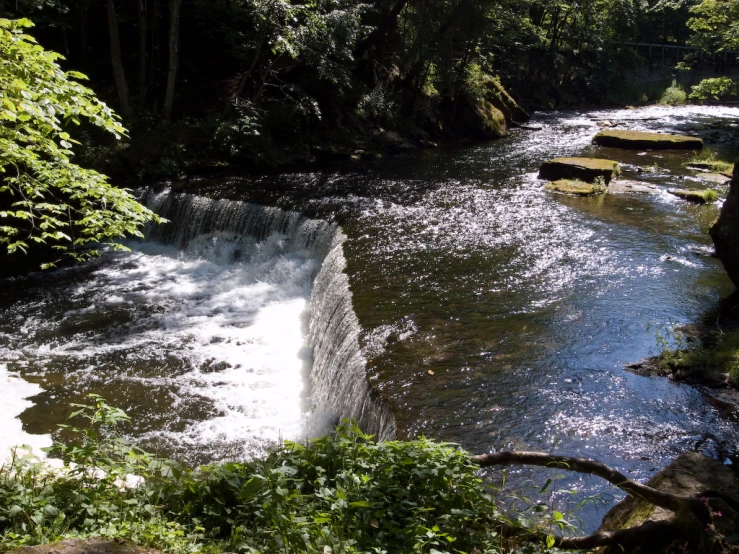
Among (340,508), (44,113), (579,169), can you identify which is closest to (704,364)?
(340,508)

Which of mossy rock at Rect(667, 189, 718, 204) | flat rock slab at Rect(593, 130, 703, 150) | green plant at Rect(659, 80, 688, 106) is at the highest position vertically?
green plant at Rect(659, 80, 688, 106)

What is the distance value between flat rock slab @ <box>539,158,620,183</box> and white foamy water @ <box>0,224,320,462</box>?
23.9 feet

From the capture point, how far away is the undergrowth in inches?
121

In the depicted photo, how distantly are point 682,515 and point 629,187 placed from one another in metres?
13.0

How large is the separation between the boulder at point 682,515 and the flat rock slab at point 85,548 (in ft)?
8.10

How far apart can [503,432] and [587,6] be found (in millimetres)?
34475

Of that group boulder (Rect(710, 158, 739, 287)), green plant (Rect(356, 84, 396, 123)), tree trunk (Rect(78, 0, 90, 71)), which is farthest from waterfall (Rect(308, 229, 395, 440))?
tree trunk (Rect(78, 0, 90, 71))

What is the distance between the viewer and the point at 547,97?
107 feet

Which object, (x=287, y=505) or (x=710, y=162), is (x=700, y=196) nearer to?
(x=710, y=162)

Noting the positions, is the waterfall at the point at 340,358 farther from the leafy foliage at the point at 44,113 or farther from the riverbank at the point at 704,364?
the riverbank at the point at 704,364

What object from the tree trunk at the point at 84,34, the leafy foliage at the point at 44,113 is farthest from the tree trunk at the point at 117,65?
the leafy foliage at the point at 44,113

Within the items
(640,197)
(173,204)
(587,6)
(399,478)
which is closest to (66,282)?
(173,204)

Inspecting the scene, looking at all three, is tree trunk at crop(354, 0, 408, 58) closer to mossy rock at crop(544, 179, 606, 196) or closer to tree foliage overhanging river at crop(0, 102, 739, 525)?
tree foliage overhanging river at crop(0, 102, 739, 525)

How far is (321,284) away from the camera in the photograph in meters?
10.1
